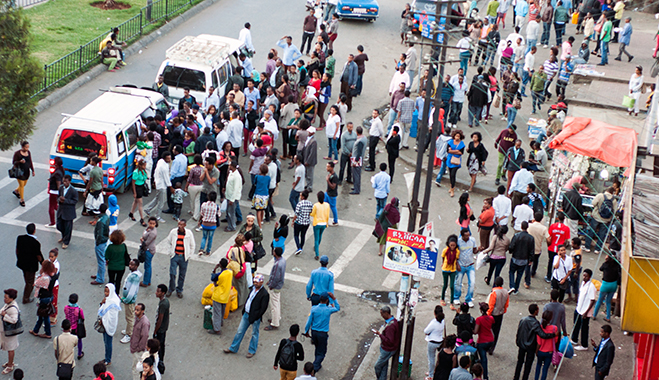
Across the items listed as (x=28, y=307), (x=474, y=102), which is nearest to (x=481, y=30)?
(x=474, y=102)

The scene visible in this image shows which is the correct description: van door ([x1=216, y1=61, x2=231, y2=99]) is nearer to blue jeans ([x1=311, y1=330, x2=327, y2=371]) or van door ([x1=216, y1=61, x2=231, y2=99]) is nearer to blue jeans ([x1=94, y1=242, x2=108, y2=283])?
blue jeans ([x1=94, y1=242, x2=108, y2=283])

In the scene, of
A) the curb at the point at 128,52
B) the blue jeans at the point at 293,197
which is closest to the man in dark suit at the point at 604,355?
the blue jeans at the point at 293,197

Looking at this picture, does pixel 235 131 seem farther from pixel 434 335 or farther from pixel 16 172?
pixel 434 335

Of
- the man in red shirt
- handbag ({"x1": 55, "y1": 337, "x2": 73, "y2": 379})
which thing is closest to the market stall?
the man in red shirt

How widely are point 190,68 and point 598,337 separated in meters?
12.3

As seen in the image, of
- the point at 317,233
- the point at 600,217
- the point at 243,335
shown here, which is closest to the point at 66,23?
the point at 317,233

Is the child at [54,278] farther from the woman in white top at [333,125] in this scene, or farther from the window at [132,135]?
the woman in white top at [333,125]

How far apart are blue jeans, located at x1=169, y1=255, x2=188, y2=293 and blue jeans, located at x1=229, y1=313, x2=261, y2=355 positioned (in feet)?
6.01

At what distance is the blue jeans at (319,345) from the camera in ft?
41.6

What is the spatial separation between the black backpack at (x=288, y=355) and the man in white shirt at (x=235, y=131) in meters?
8.29

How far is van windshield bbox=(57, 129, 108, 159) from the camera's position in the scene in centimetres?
1661

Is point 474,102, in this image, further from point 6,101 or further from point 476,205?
point 6,101

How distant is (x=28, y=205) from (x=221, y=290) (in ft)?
21.0

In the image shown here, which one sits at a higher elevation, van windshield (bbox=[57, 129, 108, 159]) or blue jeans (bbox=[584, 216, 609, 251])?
van windshield (bbox=[57, 129, 108, 159])
